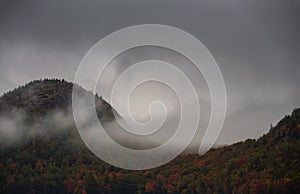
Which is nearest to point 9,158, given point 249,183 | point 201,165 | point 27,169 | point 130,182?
point 27,169

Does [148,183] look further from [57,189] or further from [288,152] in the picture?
[288,152]

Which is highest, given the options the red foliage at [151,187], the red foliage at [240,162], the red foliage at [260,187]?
the red foliage at [151,187]

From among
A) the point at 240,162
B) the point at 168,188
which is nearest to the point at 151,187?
the point at 168,188

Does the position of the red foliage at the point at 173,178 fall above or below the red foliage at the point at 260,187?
above

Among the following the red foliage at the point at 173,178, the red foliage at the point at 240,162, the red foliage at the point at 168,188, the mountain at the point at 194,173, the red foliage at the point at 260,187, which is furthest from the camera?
the red foliage at the point at 173,178

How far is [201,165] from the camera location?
176 m

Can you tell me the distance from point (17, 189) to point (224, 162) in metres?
80.1

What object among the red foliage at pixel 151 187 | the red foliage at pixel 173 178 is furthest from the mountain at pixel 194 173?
the red foliage at pixel 173 178

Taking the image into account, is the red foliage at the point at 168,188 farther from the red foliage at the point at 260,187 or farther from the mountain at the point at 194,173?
the red foliage at the point at 260,187

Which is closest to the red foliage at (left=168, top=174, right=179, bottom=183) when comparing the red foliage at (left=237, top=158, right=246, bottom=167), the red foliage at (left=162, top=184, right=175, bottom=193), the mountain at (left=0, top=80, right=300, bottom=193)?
the mountain at (left=0, top=80, right=300, bottom=193)

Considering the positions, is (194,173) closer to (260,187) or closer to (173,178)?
(173,178)

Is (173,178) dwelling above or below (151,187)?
above

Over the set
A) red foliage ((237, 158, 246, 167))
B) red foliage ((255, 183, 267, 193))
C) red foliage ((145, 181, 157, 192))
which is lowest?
red foliage ((255, 183, 267, 193))

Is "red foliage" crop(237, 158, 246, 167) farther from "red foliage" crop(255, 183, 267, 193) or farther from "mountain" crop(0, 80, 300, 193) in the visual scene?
"red foliage" crop(255, 183, 267, 193)
